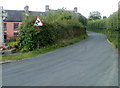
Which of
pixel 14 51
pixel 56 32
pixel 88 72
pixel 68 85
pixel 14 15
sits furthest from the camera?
pixel 14 15

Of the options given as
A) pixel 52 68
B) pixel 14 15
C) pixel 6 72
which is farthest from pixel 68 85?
pixel 14 15

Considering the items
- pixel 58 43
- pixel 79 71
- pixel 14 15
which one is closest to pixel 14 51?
pixel 58 43

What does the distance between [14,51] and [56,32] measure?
5.04 m

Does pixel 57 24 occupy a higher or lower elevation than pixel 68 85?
higher

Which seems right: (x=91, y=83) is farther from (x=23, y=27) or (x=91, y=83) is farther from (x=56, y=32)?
(x=56, y=32)

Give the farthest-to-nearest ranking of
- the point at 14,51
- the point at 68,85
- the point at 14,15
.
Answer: the point at 14,15 → the point at 14,51 → the point at 68,85

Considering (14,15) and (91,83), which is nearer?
(91,83)

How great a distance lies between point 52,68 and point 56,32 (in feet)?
31.6

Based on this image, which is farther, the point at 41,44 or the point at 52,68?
the point at 41,44

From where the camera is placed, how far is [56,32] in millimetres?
18500

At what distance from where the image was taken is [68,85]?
6551mm

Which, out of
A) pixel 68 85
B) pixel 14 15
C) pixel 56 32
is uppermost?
pixel 14 15

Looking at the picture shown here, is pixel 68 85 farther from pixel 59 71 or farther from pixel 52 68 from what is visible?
pixel 52 68

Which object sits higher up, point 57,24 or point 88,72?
point 57,24
